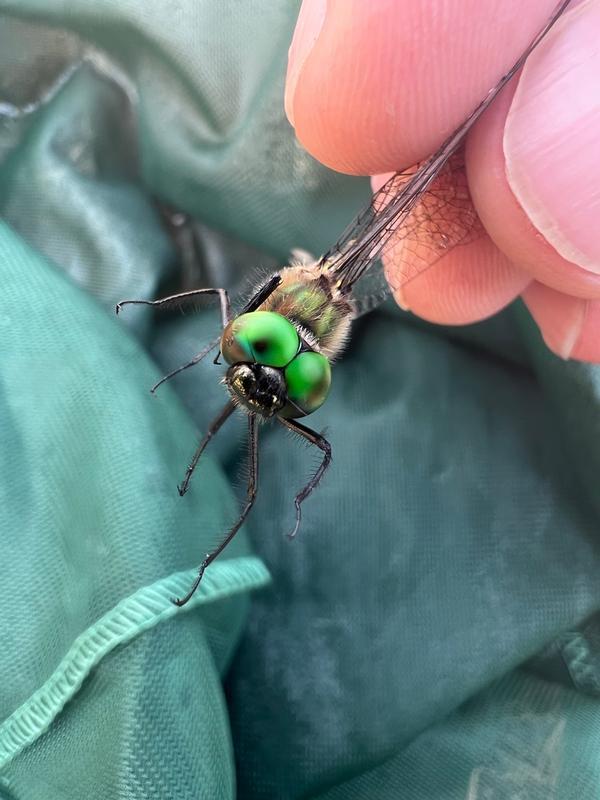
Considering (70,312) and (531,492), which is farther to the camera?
(531,492)

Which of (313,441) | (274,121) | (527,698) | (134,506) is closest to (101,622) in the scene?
(134,506)

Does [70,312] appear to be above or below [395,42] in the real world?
below

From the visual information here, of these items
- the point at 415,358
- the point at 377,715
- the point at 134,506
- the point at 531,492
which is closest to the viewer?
the point at 134,506

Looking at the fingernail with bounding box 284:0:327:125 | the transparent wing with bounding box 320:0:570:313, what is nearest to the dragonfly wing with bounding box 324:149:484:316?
the transparent wing with bounding box 320:0:570:313

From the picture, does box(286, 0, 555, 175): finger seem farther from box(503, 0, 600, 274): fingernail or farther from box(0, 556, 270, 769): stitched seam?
box(0, 556, 270, 769): stitched seam

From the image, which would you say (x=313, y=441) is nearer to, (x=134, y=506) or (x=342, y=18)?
(x=134, y=506)

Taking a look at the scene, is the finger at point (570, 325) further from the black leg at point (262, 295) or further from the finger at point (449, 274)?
the black leg at point (262, 295)

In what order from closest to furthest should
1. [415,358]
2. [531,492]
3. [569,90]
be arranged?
[569,90] < [531,492] < [415,358]

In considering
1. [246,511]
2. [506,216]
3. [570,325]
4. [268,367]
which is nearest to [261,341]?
[268,367]
